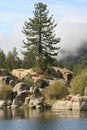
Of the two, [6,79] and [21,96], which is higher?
[6,79]

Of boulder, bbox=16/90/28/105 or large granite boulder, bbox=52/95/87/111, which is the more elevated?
boulder, bbox=16/90/28/105

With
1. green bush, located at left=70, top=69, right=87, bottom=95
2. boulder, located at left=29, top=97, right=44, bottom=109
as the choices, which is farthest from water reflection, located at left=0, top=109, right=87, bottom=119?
green bush, located at left=70, top=69, right=87, bottom=95

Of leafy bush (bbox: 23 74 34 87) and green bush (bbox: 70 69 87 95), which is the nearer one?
green bush (bbox: 70 69 87 95)

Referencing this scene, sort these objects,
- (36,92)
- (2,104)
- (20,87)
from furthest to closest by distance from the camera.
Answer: (20,87) < (36,92) < (2,104)

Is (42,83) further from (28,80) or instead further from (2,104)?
(2,104)

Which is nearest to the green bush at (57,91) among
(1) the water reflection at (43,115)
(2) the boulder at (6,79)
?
(2) the boulder at (6,79)

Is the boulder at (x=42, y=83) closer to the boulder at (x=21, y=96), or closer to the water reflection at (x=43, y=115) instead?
the boulder at (x=21, y=96)

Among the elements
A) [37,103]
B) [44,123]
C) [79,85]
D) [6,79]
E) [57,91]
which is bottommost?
[44,123]

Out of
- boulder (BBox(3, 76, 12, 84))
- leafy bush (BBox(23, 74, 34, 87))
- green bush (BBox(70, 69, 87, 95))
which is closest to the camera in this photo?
green bush (BBox(70, 69, 87, 95))

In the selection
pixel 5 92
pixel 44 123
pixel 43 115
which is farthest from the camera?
pixel 5 92

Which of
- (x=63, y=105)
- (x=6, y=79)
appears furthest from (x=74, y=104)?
(x=6, y=79)

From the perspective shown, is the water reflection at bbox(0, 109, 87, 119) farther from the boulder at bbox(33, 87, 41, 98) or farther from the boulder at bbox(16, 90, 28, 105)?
the boulder at bbox(33, 87, 41, 98)

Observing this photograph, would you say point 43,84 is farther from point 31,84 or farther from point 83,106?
point 83,106

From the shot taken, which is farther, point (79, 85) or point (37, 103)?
point (79, 85)
